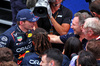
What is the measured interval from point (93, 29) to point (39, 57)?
0.92m

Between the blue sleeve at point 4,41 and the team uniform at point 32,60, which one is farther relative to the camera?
the blue sleeve at point 4,41

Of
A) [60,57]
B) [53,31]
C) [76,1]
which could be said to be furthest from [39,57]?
[76,1]

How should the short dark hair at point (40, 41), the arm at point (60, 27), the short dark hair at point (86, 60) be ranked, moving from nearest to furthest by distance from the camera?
the short dark hair at point (86, 60)
the short dark hair at point (40, 41)
the arm at point (60, 27)

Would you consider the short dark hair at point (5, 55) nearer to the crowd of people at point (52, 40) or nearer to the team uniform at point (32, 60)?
the crowd of people at point (52, 40)

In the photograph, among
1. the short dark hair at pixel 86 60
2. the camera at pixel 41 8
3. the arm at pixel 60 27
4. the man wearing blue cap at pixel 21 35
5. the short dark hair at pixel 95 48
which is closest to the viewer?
the short dark hair at pixel 86 60

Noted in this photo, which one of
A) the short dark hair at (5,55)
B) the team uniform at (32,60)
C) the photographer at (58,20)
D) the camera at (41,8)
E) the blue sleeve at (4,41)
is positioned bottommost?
the team uniform at (32,60)

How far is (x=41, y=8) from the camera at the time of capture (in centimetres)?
256

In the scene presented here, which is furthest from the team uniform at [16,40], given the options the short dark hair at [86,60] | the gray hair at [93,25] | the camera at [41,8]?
the short dark hair at [86,60]

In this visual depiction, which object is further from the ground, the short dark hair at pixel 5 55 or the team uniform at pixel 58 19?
the team uniform at pixel 58 19

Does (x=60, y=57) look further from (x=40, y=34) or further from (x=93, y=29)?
(x=93, y=29)

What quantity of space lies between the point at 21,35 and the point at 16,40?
122 mm

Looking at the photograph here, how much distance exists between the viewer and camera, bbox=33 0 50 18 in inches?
99.5

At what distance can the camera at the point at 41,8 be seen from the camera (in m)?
2.53

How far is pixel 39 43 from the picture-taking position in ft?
7.44
